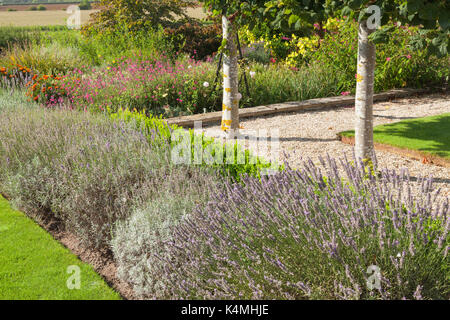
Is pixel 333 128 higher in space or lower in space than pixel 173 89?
lower

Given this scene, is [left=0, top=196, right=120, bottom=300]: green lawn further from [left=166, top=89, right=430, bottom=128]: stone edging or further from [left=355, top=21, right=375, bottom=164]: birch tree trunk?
[left=166, top=89, right=430, bottom=128]: stone edging

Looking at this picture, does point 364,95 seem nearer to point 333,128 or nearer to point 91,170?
point 333,128

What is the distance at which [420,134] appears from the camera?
6.67 meters

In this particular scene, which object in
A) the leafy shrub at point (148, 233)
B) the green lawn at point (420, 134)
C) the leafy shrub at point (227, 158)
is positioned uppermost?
the leafy shrub at point (227, 158)

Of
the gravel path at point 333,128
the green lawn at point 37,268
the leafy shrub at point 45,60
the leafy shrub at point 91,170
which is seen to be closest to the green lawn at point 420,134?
the gravel path at point 333,128

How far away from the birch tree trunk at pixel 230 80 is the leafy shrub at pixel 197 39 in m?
7.52

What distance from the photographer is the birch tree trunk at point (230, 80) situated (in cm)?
632

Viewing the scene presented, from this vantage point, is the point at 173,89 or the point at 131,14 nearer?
the point at 173,89

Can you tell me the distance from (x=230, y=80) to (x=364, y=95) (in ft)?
7.08

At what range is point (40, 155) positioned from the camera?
522cm

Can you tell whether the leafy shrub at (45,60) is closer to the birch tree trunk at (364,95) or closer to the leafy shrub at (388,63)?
the leafy shrub at (388,63)

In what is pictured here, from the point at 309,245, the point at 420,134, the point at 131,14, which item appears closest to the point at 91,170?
the point at 309,245

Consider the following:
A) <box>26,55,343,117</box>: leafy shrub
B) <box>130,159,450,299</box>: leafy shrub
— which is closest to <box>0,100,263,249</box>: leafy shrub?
<box>130,159,450,299</box>: leafy shrub
